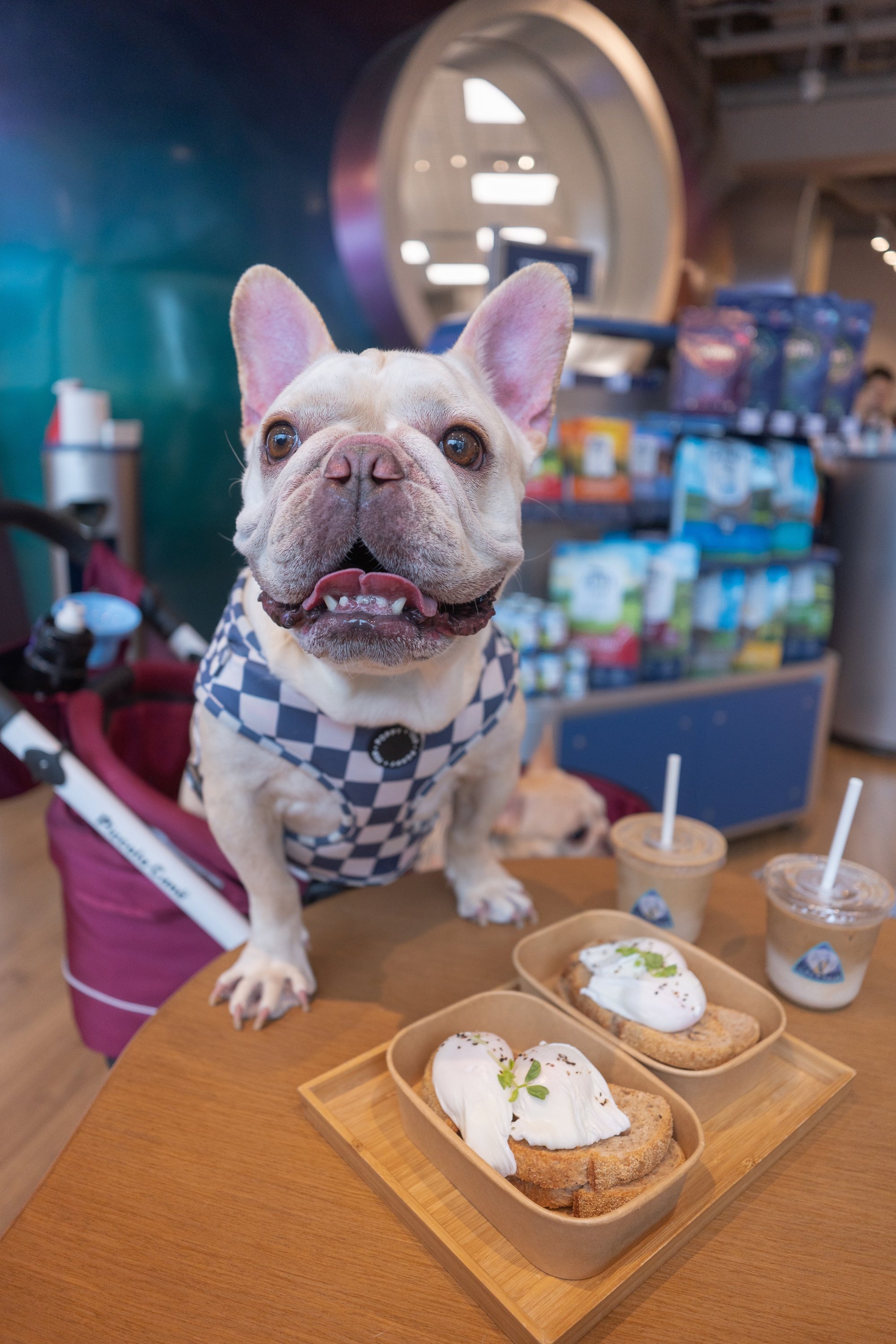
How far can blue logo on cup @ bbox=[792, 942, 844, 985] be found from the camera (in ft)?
2.93

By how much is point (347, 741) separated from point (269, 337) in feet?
1.45

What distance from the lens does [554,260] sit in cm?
257

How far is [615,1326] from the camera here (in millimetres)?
578

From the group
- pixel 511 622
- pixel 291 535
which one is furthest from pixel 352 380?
pixel 511 622

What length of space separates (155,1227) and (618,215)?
4.57 m

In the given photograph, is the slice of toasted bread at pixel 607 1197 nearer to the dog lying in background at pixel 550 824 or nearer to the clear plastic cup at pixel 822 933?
Answer: the clear plastic cup at pixel 822 933

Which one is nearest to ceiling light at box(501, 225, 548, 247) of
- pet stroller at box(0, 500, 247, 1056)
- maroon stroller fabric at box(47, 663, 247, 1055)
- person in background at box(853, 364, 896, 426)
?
person in background at box(853, 364, 896, 426)

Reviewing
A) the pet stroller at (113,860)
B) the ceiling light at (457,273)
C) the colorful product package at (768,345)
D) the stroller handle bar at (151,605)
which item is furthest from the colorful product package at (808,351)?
the pet stroller at (113,860)

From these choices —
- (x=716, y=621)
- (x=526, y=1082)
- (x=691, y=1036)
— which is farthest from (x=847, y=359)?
(x=526, y=1082)

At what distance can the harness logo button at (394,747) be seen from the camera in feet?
3.03

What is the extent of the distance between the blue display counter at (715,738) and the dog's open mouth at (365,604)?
168 centimetres

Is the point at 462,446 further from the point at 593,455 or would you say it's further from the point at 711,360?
the point at 711,360

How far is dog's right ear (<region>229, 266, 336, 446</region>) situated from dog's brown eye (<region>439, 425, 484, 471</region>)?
0.64 ft

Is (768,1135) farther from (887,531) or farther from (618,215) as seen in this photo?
(618,215)
